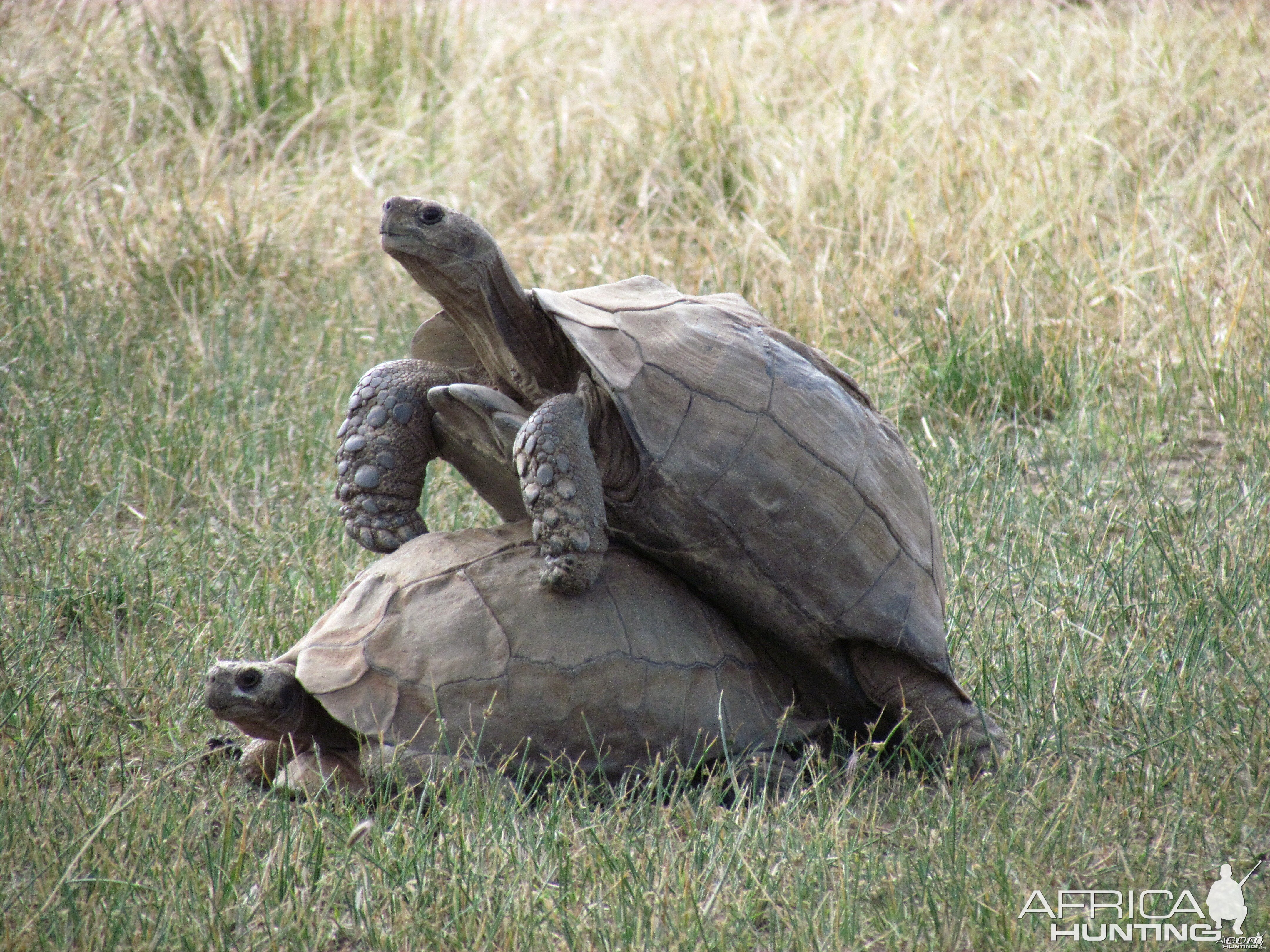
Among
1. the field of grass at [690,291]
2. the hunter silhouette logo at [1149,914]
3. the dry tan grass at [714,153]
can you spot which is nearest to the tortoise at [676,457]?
the field of grass at [690,291]

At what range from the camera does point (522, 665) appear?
90.3 inches

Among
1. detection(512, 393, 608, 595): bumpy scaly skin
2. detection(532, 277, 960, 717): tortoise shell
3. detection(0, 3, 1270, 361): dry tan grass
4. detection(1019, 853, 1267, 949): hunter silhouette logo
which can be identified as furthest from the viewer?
detection(0, 3, 1270, 361): dry tan grass

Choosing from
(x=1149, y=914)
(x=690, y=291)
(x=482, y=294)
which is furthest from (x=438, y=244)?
(x=690, y=291)

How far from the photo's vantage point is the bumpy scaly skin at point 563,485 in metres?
2.18

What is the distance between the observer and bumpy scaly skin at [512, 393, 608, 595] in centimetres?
218

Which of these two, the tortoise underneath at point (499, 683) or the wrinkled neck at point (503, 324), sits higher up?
the wrinkled neck at point (503, 324)

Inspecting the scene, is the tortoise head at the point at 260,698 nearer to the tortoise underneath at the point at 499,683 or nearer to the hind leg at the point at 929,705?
the tortoise underneath at the point at 499,683

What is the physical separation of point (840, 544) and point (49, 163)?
15.6 ft

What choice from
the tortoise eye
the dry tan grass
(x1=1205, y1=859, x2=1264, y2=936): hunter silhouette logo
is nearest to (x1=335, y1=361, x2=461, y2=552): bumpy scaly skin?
the tortoise eye

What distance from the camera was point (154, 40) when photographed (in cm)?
633

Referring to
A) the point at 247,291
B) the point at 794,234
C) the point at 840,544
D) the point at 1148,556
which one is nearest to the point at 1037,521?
the point at 1148,556

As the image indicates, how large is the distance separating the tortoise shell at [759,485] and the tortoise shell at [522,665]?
148mm

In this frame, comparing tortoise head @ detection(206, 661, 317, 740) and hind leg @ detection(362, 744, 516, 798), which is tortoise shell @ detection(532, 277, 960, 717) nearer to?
hind leg @ detection(362, 744, 516, 798)

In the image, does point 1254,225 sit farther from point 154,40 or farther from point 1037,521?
point 154,40
